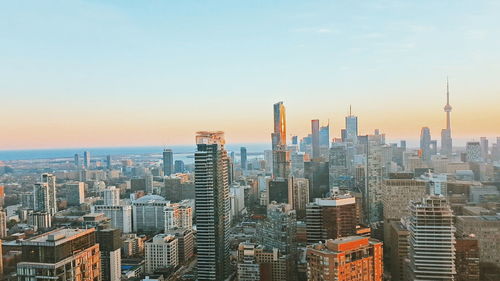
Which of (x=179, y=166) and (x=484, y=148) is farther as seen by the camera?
(x=179, y=166)

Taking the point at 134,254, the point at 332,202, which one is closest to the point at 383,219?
the point at 332,202

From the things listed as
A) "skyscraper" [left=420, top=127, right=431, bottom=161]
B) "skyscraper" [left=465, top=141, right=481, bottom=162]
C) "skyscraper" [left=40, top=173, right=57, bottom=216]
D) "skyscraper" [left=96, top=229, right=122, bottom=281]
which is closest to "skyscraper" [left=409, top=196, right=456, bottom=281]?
"skyscraper" [left=465, top=141, right=481, bottom=162]

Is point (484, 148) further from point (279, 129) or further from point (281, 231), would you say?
point (279, 129)

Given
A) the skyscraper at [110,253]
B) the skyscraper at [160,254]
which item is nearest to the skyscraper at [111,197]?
the skyscraper at [160,254]

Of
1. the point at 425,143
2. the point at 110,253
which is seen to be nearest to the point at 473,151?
the point at 425,143

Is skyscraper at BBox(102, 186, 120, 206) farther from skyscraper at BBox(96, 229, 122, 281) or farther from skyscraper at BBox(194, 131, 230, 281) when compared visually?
skyscraper at BBox(194, 131, 230, 281)
